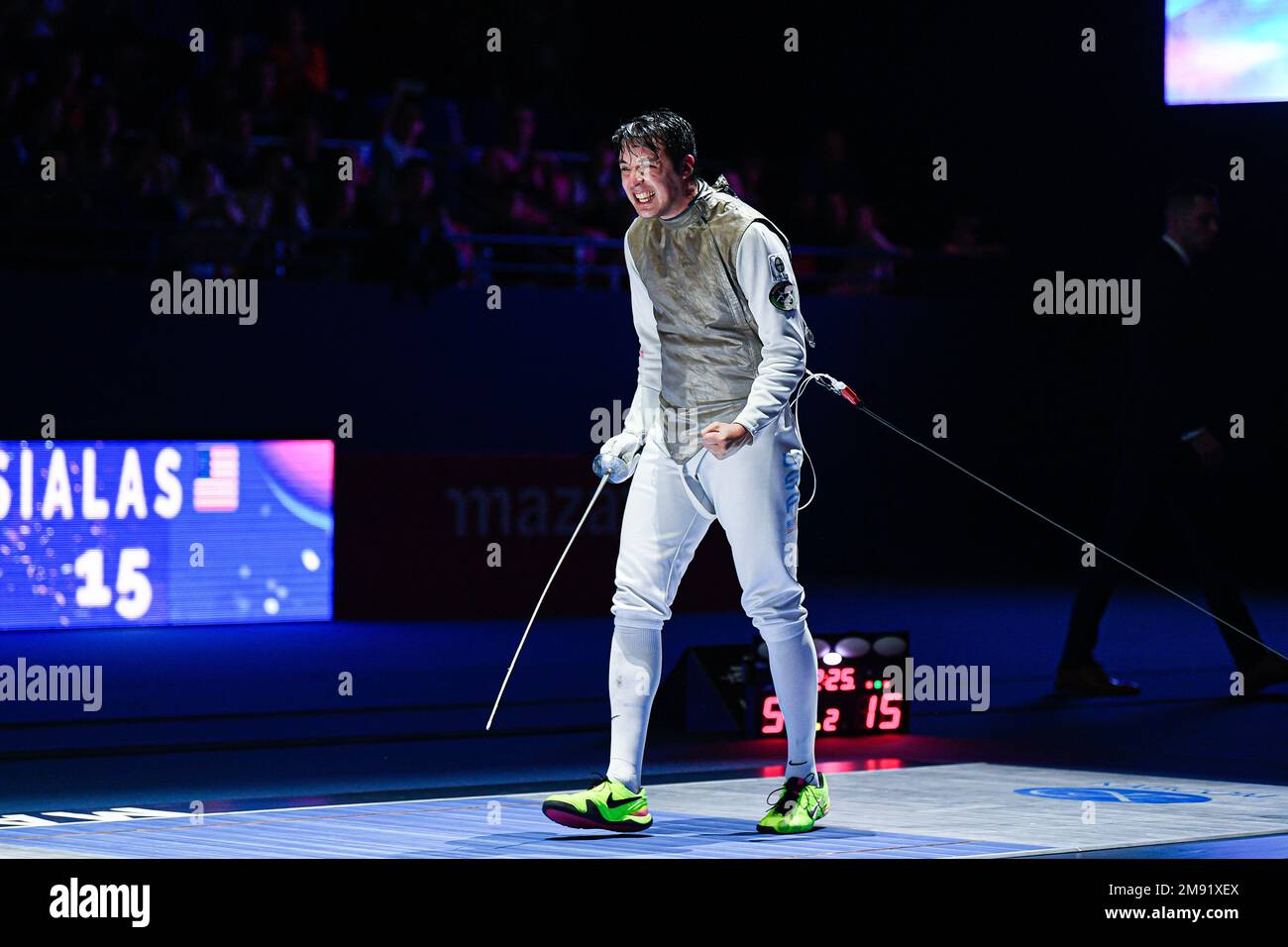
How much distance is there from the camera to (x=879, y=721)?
8164 millimetres

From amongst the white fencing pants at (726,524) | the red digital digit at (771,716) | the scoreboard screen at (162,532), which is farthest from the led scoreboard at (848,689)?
the scoreboard screen at (162,532)

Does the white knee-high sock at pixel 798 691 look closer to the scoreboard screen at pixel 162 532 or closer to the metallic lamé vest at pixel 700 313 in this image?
the metallic lamé vest at pixel 700 313

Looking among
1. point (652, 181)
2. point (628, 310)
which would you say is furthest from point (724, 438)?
point (628, 310)

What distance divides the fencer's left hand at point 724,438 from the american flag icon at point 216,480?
6.89m

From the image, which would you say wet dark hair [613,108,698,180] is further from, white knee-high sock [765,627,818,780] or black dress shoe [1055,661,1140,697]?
black dress shoe [1055,661,1140,697]

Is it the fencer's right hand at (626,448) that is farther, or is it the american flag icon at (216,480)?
the american flag icon at (216,480)

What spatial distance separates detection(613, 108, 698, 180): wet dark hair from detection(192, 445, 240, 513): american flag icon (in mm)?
6690

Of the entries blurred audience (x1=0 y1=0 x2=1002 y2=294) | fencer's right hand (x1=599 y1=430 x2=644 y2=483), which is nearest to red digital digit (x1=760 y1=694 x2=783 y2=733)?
fencer's right hand (x1=599 y1=430 x2=644 y2=483)

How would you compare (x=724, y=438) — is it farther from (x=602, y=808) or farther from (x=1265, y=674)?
(x=1265, y=674)

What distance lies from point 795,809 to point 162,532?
22.2 ft

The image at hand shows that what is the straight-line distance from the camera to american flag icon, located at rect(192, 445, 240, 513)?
38.4 feet

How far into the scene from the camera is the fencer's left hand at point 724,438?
5.26 meters

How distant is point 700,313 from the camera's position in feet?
18.0
